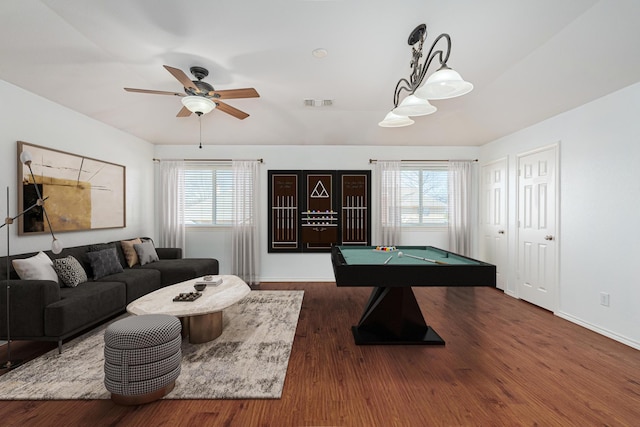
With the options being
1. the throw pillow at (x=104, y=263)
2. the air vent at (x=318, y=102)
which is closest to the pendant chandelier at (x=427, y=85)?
the air vent at (x=318, y=102)

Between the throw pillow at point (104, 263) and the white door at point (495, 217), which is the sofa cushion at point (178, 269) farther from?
the white door at point (495, 217)

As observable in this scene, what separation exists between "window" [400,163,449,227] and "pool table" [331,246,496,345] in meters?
1.74

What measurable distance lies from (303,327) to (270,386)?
3.67ft

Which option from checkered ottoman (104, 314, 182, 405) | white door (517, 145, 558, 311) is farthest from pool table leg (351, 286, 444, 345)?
white door (517, 145, 558, 311)

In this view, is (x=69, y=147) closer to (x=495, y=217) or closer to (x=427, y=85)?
(x=427, y=85)

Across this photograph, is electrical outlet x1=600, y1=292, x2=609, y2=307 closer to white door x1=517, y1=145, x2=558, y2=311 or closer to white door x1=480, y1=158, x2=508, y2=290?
white door x1=517, y1=145, x2=558, y2=311

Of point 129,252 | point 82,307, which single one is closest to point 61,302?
point 82,307

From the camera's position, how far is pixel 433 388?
214 cm

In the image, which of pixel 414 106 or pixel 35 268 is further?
pixel 35 268

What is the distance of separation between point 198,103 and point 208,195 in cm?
284

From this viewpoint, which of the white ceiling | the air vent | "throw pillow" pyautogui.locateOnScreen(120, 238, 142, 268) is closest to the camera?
the white ceiling

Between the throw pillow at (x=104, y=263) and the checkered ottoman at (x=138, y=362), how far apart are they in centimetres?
195

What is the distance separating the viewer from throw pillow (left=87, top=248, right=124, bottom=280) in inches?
138

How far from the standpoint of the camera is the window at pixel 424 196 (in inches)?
217
